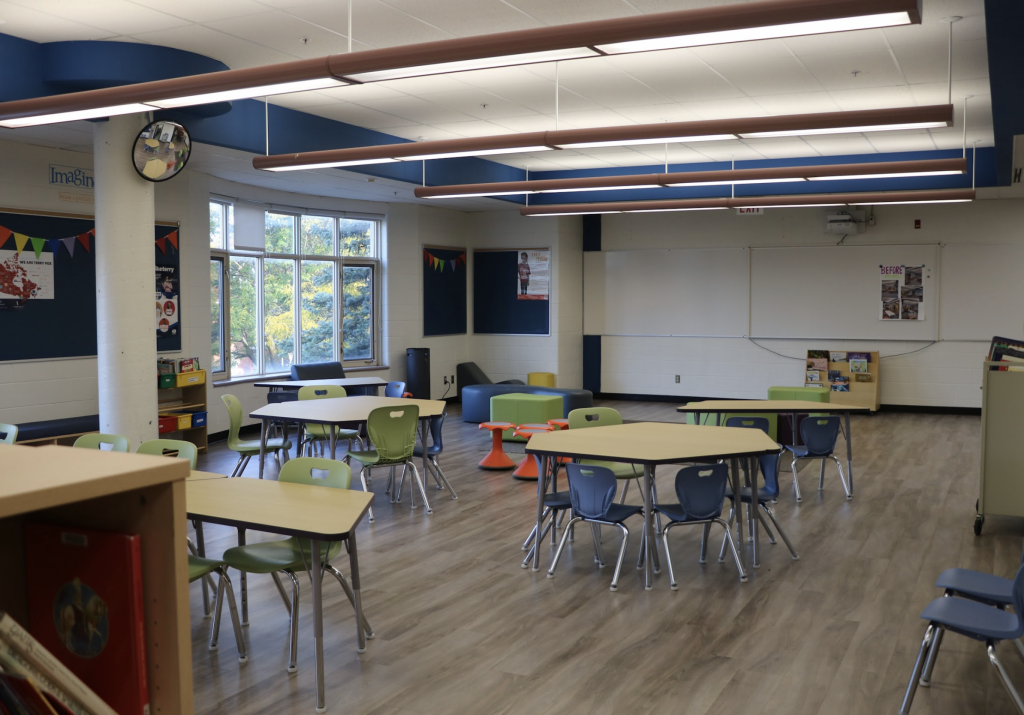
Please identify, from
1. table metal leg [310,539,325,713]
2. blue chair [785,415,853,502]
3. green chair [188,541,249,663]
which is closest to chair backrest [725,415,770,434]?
blue chair [785,415,853,502]

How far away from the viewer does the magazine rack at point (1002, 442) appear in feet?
19.4

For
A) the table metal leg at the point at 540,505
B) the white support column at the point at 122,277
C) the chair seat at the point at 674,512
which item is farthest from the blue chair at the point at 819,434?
the white support column at the point at 122,277

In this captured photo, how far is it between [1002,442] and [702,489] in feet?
8.10

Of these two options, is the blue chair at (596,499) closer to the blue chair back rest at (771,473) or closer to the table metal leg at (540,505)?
the table metal leg at (540,505)

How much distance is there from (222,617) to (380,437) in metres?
2.19

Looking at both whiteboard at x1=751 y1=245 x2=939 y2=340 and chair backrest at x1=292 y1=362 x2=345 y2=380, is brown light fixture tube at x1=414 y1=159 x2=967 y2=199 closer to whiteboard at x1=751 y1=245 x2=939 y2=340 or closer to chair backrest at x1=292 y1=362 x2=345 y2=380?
chair backrest at x1=292 y1=362 x2=345 y2=380

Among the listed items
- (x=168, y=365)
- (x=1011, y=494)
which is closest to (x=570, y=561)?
(x=1011, y=494)

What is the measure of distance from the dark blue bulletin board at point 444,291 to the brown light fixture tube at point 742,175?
160 inches

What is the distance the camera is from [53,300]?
8.16m

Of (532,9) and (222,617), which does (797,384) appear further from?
(222,617)

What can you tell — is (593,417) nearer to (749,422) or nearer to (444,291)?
(749,422)

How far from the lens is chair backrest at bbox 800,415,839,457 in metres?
7.18

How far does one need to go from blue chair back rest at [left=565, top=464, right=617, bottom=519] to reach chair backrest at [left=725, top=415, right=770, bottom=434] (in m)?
1.94

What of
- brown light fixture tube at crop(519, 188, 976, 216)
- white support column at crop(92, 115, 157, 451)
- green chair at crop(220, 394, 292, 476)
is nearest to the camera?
white support column at crop(92, 115, 157, 451)
